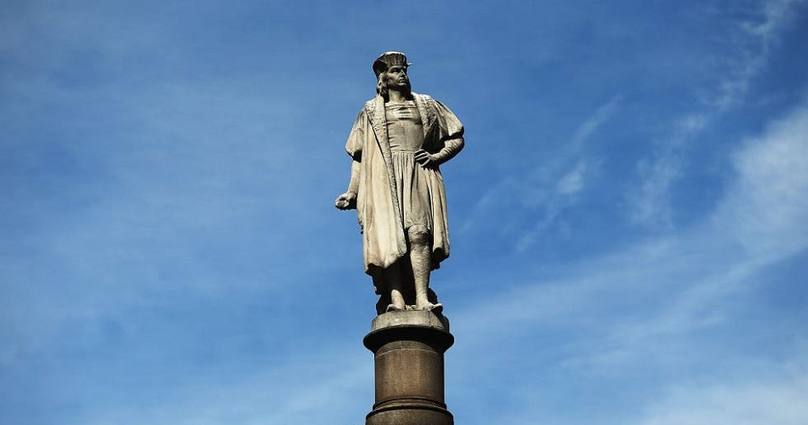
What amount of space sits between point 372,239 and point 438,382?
209cm

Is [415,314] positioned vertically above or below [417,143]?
below

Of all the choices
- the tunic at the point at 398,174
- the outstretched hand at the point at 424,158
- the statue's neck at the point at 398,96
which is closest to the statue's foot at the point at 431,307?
the tunic at the point at 398,174

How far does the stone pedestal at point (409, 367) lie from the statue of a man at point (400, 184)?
12.5 inches

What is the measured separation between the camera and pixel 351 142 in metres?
15.8

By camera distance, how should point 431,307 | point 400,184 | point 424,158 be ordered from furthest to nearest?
point 424,158
point 400,184
point 431,307

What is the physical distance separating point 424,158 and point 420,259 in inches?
58.5

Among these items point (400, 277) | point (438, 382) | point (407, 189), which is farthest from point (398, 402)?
point (407, 189)

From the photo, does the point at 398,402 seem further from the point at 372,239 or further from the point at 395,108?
the point at 395,108

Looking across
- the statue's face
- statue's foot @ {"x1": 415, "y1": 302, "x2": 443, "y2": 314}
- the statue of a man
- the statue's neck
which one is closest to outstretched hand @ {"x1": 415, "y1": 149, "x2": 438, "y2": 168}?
the statue of a man

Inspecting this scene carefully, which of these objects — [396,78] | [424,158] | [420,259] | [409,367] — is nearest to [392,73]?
[396,78]

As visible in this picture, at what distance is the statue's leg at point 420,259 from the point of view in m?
14.6

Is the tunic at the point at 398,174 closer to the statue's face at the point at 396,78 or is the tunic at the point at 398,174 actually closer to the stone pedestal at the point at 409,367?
the statue's face at the point at 396,78

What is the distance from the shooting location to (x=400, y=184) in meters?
15.1

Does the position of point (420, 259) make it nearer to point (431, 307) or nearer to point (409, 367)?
point (431, 307)
